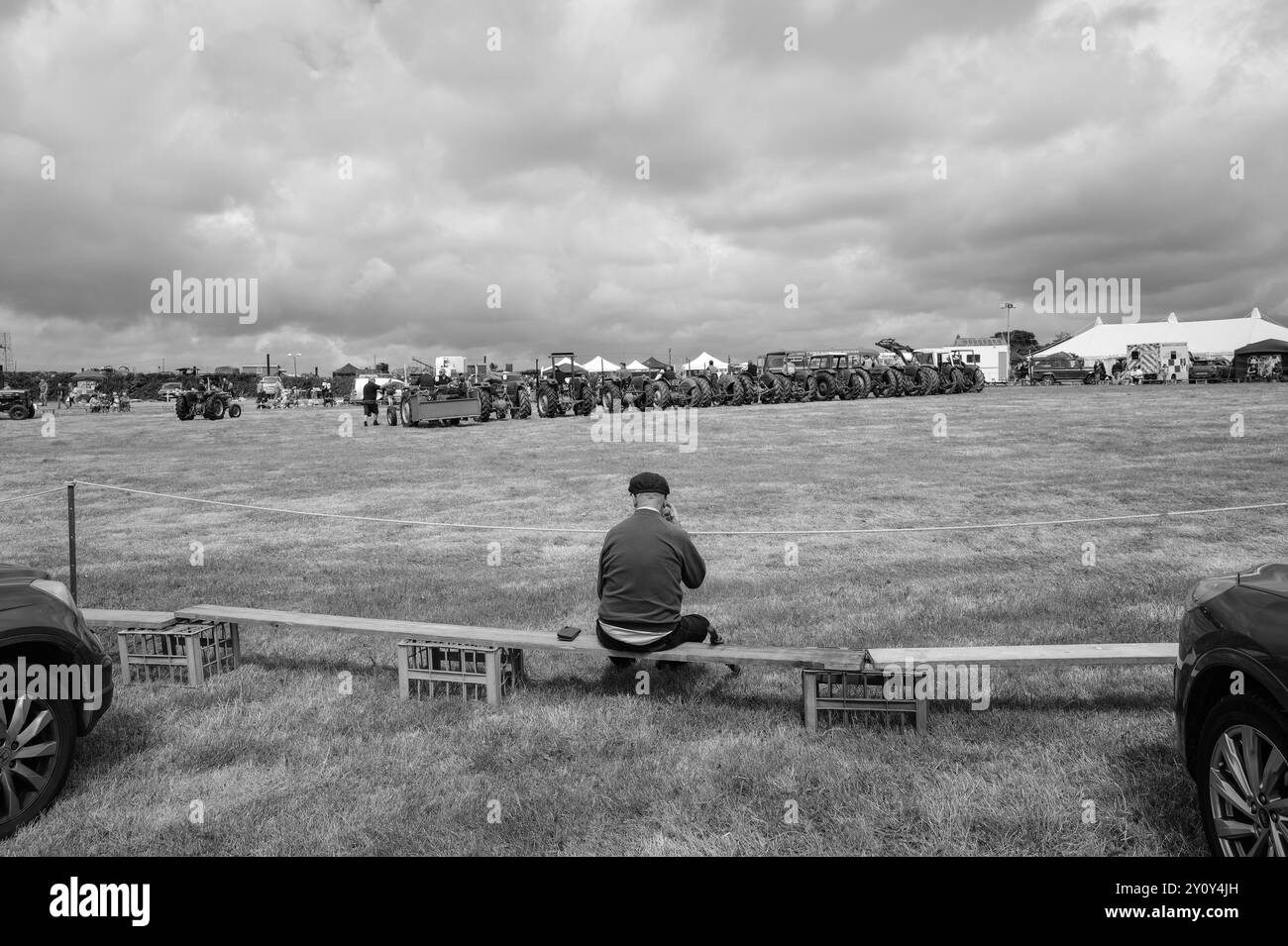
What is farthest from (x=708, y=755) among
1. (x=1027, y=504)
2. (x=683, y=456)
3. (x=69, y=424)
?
(x=69, y=424)

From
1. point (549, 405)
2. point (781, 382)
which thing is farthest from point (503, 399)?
point (781, 382)

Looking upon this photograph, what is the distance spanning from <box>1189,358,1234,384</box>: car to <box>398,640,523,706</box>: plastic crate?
4526cm

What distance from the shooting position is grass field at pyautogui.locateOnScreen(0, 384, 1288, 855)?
332 cm

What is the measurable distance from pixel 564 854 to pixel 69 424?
33.1 meters

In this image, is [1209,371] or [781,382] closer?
[781,382]

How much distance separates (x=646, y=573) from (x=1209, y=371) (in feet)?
150

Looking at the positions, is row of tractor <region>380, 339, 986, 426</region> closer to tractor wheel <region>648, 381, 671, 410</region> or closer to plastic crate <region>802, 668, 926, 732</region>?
tractor wheel <region>648, 381, 671, 410</region>

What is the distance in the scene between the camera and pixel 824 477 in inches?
550

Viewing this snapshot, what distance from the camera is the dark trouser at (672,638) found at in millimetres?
4543

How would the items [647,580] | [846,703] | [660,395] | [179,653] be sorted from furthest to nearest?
[660,395] < [179,653] < [647,580] < [846,703]

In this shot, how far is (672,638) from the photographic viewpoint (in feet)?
15.2

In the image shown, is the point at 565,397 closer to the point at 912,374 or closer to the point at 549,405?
the point at 549,405

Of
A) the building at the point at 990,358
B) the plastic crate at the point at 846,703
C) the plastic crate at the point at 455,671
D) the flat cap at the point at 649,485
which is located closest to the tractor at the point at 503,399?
the plastic crate at the point at 455,671
